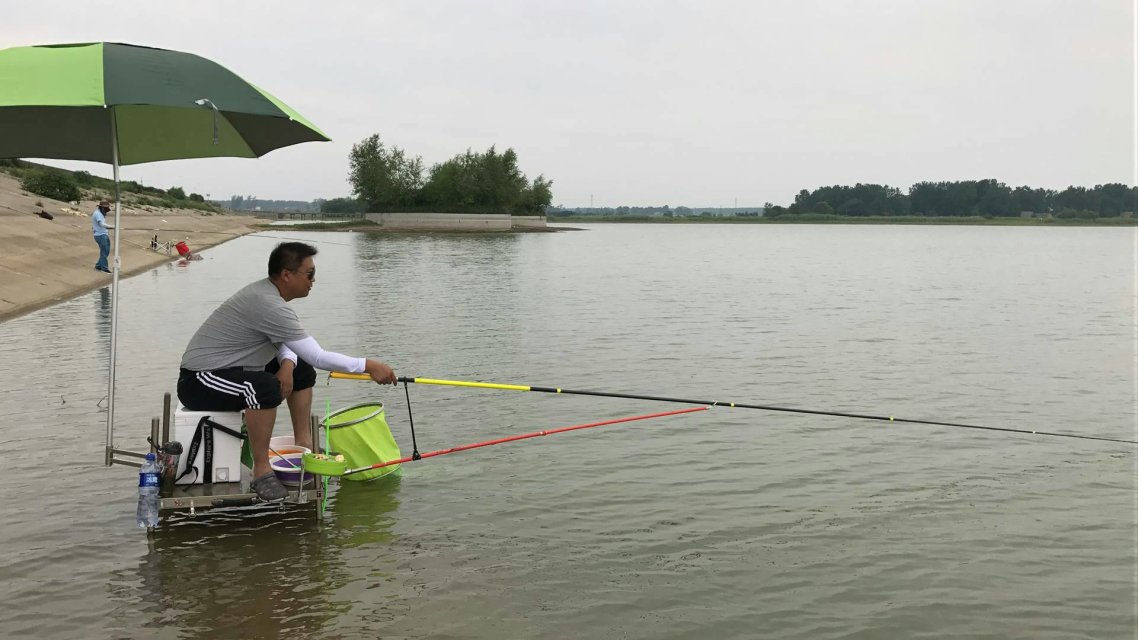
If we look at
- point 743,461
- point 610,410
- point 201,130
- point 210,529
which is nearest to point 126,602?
point 210,529

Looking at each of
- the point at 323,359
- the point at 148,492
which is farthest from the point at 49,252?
the point at 323,359

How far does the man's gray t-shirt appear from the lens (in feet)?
19.8

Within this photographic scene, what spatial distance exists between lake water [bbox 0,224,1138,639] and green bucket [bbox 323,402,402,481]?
300 millimetres

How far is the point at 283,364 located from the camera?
629cm

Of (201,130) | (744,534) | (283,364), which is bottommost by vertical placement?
(744,534)

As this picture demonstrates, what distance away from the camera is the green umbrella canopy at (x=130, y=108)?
5418 millimetres

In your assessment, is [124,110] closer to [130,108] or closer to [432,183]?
[130,108]

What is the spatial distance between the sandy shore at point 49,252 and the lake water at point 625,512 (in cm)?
439

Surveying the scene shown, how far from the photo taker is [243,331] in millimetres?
6074

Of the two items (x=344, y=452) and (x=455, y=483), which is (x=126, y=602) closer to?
(x=344, y=452)

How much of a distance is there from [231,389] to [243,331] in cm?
36

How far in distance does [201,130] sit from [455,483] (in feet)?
→ 10.9

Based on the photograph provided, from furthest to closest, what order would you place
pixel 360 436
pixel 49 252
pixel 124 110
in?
pixel 49 252 < pixel 360 436 < pixel 124 110

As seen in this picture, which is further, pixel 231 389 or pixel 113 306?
pixel 113 306
